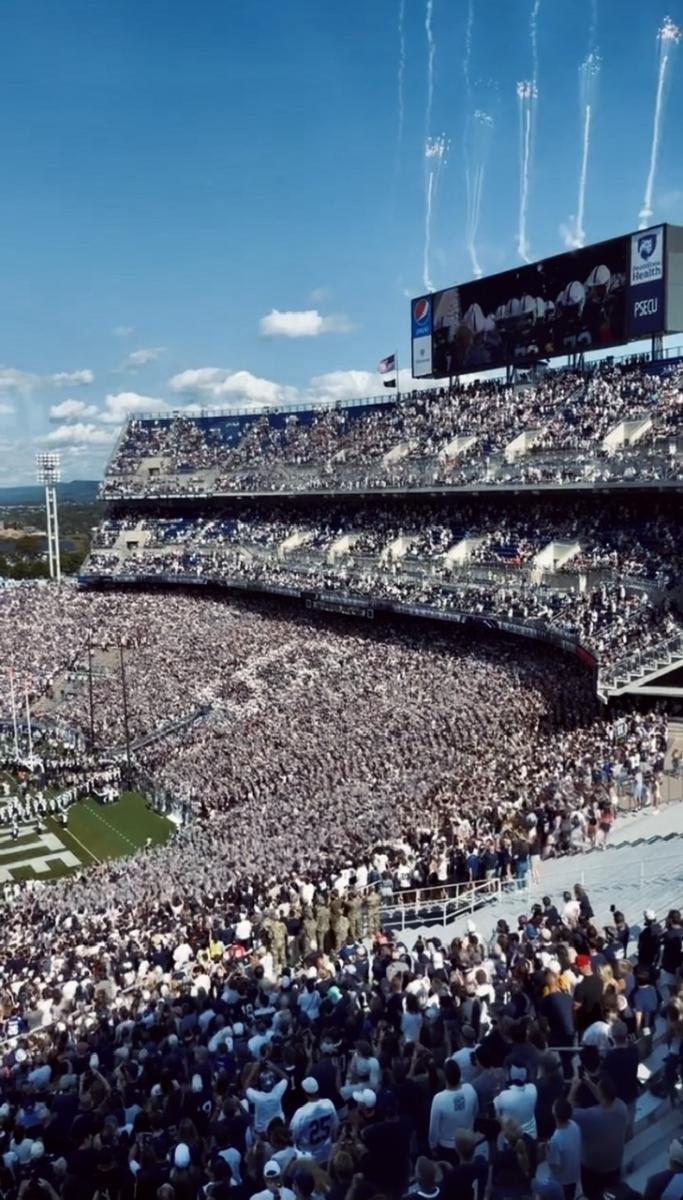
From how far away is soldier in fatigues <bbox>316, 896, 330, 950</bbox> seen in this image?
43.9ft

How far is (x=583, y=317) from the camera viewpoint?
4044cm

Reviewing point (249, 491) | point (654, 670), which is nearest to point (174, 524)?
point (249, 491)

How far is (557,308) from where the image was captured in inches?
1644

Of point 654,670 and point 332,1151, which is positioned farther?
point 654,670

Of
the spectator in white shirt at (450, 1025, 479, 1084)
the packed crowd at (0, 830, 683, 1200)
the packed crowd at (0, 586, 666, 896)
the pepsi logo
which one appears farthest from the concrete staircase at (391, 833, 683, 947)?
the pepsi logo

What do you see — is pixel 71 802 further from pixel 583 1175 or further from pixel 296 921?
pixel 583 1175

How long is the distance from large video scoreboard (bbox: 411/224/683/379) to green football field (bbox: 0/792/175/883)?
80.5ft

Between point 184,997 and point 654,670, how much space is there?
53.5 ft

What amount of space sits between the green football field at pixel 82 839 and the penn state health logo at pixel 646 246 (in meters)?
25.5

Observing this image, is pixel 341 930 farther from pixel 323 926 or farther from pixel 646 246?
pixel 646 246

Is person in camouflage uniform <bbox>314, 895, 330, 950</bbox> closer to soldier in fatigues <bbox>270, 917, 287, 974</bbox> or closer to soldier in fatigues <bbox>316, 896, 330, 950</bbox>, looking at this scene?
soldier in fatigues <bbox>316, 896, 330, 950</bbox>

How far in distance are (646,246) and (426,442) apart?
41.9ft

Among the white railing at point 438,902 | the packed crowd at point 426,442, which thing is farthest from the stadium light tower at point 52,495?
the white railing at point 438,902

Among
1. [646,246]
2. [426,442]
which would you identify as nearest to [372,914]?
[646,246]
